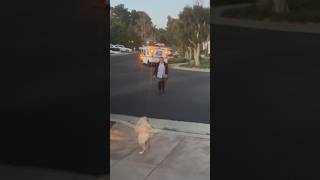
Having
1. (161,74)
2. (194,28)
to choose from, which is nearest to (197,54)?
(194,28)

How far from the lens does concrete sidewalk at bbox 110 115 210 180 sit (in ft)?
18.2

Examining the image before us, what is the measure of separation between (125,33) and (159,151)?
1839mm

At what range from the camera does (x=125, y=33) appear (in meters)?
6.60

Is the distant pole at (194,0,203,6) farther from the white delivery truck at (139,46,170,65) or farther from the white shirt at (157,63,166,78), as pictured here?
the white shirt at (157,63,166,78)

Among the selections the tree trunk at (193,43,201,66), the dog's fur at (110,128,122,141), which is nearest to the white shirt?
the tree trunk at (193,43,201,66)

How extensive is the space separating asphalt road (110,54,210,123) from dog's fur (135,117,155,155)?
20 cm
